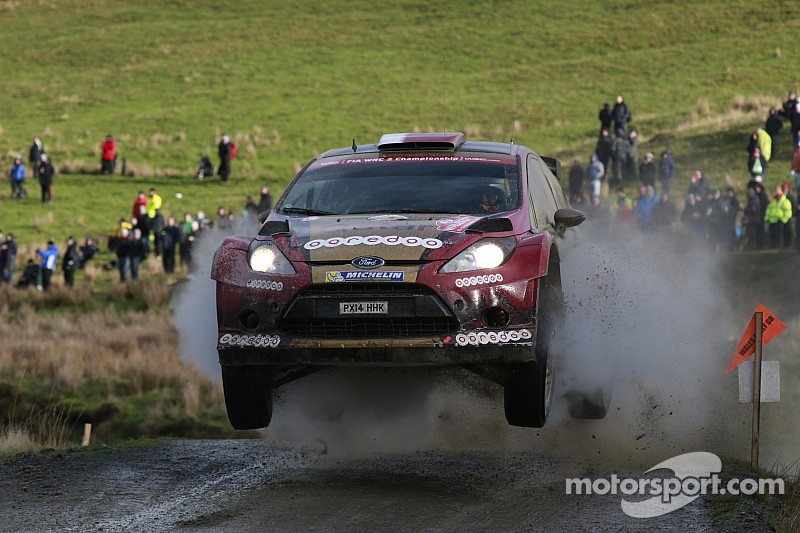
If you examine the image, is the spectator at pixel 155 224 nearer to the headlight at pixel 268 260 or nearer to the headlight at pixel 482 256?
the headlight at pixel 268 260

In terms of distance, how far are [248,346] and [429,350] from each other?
118 cm

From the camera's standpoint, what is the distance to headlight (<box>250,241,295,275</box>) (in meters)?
8.39

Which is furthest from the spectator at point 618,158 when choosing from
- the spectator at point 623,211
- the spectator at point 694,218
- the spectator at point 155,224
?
the spectator at point 155,224

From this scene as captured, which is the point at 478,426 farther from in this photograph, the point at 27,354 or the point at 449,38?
the point at 449,38

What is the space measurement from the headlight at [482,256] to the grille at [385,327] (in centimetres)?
34

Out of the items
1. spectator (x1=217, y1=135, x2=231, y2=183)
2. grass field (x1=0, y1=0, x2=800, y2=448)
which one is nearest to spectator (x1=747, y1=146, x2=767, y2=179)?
grass field (x1=0, y1=0, x2=800, y2=448)

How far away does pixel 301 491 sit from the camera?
8.77 meters

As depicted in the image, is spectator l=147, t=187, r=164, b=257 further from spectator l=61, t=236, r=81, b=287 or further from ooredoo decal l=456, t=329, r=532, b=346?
ooredoo decal l=456, t=329, r=532, b=346

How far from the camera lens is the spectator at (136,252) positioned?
31.8m

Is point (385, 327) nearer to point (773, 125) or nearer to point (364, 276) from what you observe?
point (364, 276)

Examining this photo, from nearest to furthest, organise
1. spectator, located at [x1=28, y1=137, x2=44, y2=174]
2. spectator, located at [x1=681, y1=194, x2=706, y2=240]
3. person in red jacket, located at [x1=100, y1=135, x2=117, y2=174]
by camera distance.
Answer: spectator, located at [x1=681, y1=194, x2=706, y2=240], spectator, located at [x1=28, y1=137, x2=44, y2=174], person in red jacket, located at [x1=100, y1=135, x2=117, y2=174]

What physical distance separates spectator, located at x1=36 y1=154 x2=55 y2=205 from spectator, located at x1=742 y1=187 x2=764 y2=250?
2333 cm

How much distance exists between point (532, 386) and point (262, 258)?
1936 mm

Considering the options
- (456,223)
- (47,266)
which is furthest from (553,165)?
(47,266)
